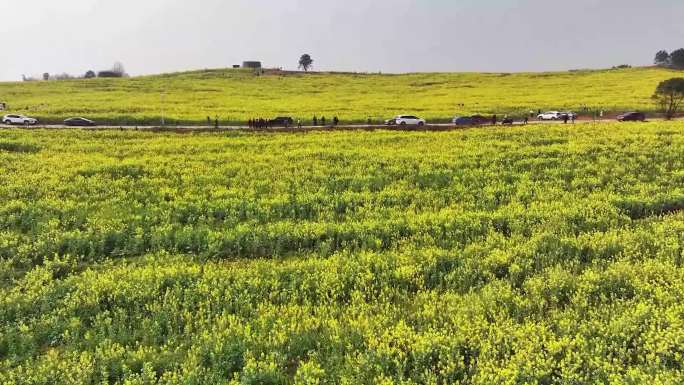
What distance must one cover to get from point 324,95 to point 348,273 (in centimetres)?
7788

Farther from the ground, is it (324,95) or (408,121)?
(324,95)

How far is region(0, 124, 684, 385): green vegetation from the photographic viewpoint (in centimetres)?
898

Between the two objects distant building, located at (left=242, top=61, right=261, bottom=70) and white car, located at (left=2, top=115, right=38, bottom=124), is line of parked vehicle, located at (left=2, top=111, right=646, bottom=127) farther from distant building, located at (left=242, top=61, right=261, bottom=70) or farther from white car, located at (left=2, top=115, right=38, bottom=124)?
distant building, located at (left=242, top=61, right=261, bottom=70)

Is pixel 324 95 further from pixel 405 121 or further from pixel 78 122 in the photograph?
pixel 78 122

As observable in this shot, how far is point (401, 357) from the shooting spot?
8984 mm

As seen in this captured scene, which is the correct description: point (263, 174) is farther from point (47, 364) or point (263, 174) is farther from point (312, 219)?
point (47, 364)

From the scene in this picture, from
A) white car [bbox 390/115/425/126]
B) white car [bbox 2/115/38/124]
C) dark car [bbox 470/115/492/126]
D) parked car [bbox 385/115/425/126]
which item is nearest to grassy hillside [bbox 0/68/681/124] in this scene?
white car [bbox 2/115/38/124]

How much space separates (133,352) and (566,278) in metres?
9.50

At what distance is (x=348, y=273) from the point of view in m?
12.6

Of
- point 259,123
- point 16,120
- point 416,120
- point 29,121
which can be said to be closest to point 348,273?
point 259,123

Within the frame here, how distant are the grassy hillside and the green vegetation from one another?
113 feet

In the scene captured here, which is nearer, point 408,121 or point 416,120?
point 408,121

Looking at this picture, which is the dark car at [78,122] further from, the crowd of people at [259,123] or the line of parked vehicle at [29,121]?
the crowd of people at [259,123]

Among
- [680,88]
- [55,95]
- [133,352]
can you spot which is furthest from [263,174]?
[55,95]
